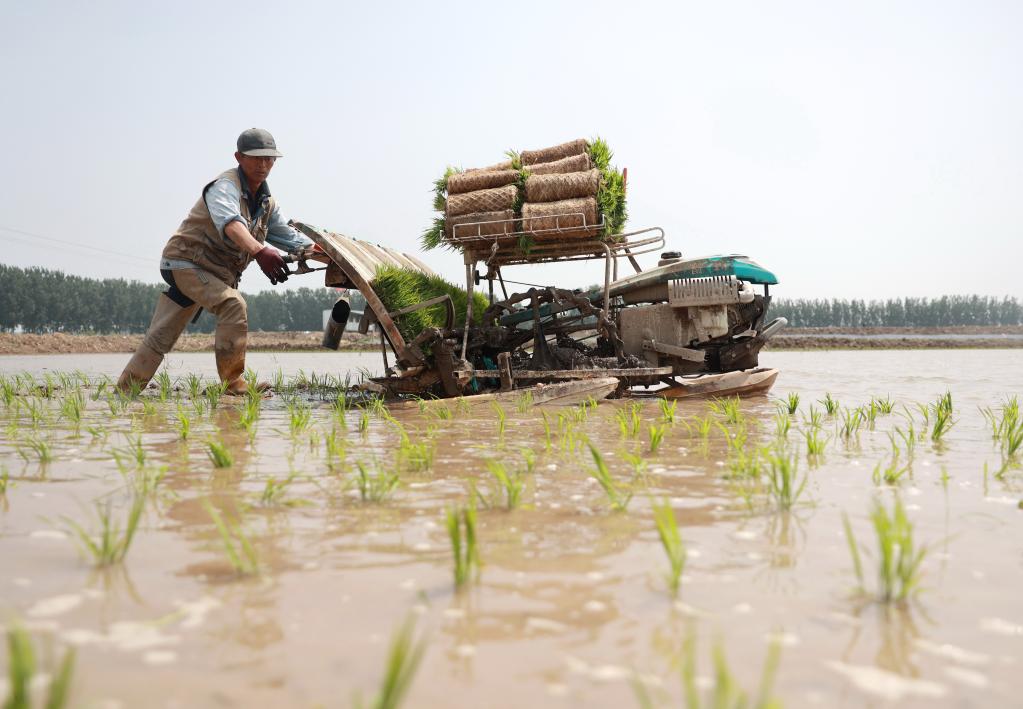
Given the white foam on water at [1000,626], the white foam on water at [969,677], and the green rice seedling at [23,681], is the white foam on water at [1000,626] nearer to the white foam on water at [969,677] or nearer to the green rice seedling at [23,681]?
the white foam on water at [969,677]

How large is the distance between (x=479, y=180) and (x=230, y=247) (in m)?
2.69

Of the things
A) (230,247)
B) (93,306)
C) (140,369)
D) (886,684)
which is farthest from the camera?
(93,306)

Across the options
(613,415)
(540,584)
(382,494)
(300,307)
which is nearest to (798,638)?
(540,584)

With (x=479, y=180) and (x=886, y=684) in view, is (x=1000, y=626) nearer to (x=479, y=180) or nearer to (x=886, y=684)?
(x=886, y=684)

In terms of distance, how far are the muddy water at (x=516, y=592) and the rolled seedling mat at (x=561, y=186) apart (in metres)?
4.50

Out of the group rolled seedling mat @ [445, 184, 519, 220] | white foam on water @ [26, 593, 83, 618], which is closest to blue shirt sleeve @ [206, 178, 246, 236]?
rolled seedling mat @ [445, 184, 519, 220]

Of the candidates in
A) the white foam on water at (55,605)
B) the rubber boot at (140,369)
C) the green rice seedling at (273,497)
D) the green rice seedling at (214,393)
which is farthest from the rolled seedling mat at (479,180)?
the white foam on water at (55,605)

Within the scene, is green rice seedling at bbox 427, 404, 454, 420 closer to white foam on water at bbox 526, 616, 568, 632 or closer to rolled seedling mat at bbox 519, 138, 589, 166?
rolled seedling mat at bbox 519, 138, 589, 166

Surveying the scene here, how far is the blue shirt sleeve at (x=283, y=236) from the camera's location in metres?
7.87

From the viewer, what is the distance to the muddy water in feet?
4.64

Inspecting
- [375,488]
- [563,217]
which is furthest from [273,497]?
[563,217]

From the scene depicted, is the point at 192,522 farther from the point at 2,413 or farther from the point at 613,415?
the point at 2,413

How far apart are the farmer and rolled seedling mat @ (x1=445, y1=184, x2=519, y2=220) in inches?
63.6

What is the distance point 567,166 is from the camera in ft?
25.5
